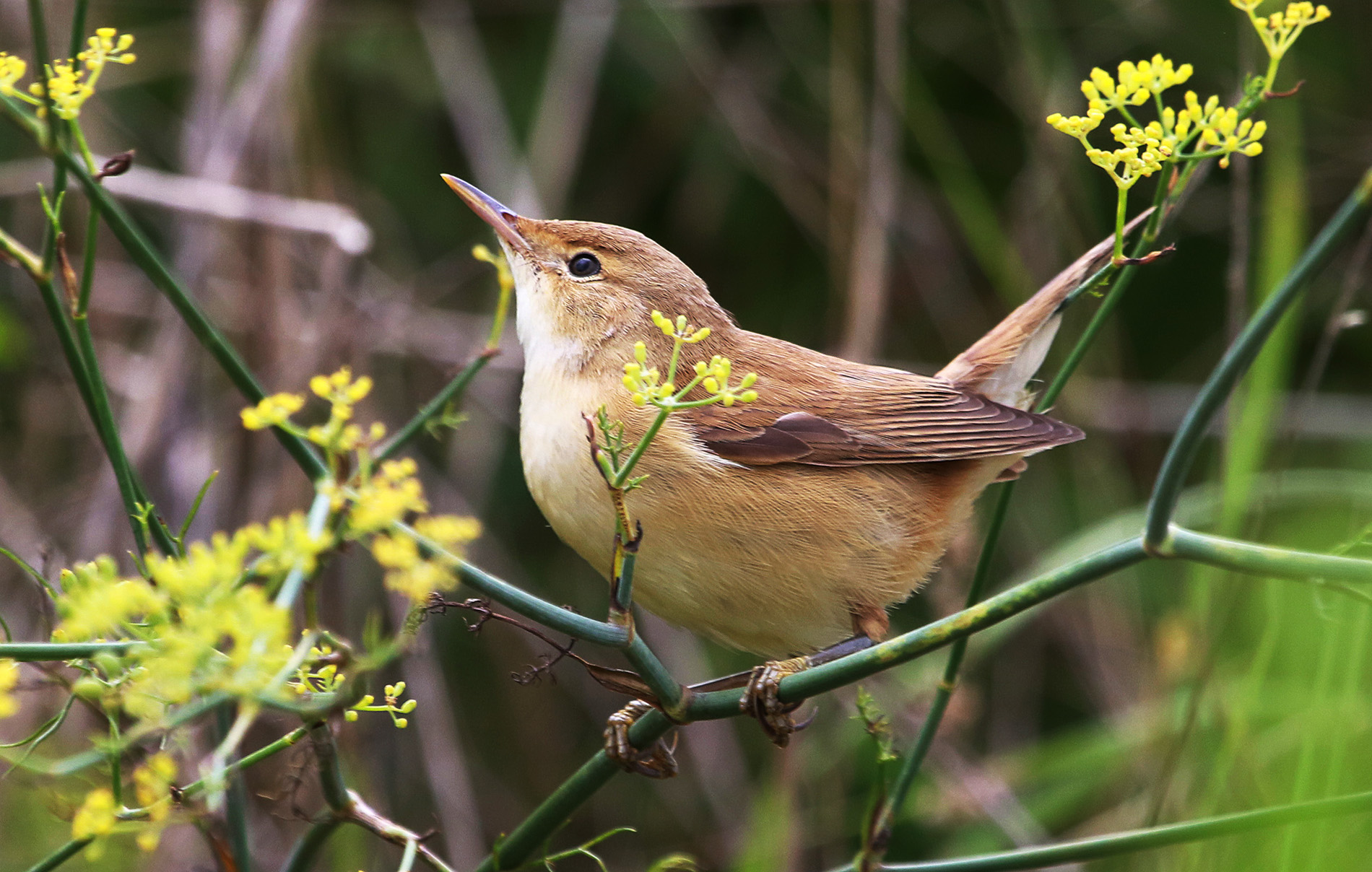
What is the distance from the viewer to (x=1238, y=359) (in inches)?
42.7

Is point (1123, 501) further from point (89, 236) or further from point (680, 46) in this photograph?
point (89, 236)

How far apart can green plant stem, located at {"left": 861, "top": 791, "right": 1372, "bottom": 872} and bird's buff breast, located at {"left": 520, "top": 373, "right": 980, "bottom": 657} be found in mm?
866

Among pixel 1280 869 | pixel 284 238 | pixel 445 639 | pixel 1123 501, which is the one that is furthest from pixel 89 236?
pixel 1123 501

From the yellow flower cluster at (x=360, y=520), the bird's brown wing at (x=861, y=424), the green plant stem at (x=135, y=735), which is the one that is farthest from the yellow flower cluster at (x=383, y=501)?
the bird's brown wing at (x=861, y=424)

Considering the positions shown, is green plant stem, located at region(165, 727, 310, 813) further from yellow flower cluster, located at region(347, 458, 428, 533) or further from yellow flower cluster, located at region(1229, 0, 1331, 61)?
yellow flower cluster, located at region(1229, 0, 1331, 61)

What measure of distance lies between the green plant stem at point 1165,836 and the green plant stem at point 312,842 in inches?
30.3

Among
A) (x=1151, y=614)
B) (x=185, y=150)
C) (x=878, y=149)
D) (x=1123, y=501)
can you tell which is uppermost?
(x=878, y=149)

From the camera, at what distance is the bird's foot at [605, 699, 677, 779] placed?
1.76m

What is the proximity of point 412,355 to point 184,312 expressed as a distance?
3089 millimetres

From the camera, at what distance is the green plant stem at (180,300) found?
129 cm

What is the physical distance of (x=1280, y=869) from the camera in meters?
1.40

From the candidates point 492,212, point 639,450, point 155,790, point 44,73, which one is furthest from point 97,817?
point 492,212

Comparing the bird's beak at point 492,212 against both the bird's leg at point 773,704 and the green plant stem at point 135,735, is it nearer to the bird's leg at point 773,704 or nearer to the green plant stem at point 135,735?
the bird's leg at point 773,704

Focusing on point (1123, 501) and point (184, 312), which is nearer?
point (184, 312)
